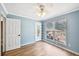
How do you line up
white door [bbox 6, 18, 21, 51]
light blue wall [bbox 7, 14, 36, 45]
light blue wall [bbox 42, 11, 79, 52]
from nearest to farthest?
light blue wall [bbox 42, 11, 79, 52]
white door [bbox 6, 18, 21, 51]
light blue wall [bbox 7, 14, 36, 45]

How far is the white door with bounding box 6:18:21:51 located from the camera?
→ 4.03m

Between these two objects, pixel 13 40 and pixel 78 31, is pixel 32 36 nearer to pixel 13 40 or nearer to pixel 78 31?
pixel 13 40

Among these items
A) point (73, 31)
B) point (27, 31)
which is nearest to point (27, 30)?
point (27, 31)

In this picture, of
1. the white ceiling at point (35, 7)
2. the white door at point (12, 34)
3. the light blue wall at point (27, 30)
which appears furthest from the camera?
the light blue wall at point (27, 30)

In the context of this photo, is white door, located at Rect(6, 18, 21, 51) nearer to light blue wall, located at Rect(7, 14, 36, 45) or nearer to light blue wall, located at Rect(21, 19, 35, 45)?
light blue wall, located at Rect(7, 14, 36, 45)

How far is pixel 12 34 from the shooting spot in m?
4.23

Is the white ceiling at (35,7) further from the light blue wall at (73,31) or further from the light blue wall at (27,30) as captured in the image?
the light blue wall at (27,30)

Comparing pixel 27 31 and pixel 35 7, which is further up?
pixel 35 7

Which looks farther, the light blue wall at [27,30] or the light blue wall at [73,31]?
the light blue wall at [27,30]

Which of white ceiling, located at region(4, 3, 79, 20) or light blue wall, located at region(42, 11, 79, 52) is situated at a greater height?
white ceiling, located at region(4, 3, 79, 20)

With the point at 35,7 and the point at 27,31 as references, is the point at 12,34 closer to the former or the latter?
the point at 27,31

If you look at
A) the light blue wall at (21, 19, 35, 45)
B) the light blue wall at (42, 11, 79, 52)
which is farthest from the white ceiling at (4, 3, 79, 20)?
the light blue wall at (21, 19, 35, 45)

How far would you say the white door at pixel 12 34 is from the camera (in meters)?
4.03

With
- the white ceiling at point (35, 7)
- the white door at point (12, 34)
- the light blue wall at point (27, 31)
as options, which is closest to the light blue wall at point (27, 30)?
the light blue wall at point (27, 31)
